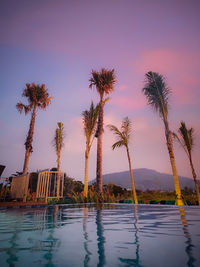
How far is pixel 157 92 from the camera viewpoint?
10.5 meters

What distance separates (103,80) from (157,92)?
224 inches

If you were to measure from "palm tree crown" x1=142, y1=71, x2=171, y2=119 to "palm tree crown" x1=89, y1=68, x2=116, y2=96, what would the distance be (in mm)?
4211

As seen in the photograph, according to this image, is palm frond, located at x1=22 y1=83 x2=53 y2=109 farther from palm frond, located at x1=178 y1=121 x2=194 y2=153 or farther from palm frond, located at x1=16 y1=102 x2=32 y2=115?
palm frond, located at x1=178 y1=121 x2=194 y2=153

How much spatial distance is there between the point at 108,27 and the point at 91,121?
862cm

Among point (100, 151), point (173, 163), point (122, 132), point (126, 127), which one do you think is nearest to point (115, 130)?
point (122, 132)

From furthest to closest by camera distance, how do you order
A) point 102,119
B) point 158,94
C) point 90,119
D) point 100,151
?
point 90,119 < point 102,119 < point 100,151 < point 158,94

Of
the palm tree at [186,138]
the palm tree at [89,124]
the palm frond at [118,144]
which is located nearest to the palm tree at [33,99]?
the palm tree at [89,124]

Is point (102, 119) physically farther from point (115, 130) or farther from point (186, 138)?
point (186, 138)

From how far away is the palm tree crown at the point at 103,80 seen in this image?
14391 mm

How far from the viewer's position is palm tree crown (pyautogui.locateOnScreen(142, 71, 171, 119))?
10258mm

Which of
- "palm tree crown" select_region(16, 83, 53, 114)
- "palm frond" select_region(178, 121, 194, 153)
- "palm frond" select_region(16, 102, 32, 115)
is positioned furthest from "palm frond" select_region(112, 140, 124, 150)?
"palm frond" select_region(16, 102, 32, 115)

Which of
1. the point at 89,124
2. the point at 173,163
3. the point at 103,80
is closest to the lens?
the point at 173,163

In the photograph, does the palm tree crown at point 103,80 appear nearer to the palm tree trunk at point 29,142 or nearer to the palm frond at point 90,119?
the palm frond at point 90,119

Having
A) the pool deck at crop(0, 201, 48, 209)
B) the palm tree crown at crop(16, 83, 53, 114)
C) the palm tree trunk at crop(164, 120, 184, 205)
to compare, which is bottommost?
the pool deck at crop(0, 201, 48, 209)
